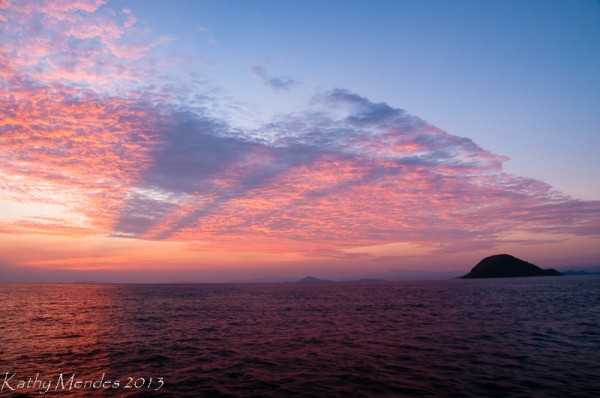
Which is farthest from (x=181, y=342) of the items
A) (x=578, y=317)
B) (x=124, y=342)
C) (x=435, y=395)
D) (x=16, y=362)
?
(x=578, y=317)

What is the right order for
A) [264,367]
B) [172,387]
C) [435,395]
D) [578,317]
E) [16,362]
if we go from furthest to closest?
[578,317]
[16,362]
[264,367]
[172,387]
[435,395]

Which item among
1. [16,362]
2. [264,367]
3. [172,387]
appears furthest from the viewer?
[16,362]

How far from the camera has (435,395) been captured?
61.1 ft

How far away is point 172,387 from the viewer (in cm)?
2105

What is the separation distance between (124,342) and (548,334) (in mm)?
44536

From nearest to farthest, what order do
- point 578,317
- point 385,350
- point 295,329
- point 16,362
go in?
point 16,362
point 385,350
point 295,329
point 578,317

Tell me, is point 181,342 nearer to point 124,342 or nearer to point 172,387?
point 124,342

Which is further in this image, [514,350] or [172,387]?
[514,350]

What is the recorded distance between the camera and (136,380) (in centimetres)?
2231

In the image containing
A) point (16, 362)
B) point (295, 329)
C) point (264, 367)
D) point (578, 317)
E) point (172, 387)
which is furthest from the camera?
point (578, 317)

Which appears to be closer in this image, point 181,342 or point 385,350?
point 385,350

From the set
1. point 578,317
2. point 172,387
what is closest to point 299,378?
point 172,387

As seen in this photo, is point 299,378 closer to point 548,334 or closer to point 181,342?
point 181,342

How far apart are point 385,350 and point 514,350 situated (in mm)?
10719
